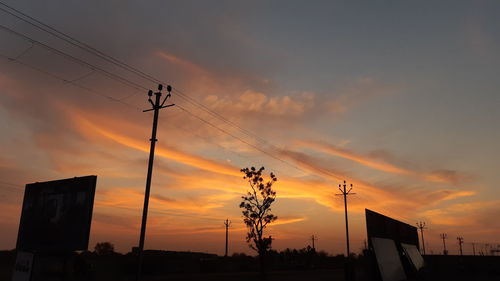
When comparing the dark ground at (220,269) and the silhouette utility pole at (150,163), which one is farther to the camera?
the dark ground at (220,269)

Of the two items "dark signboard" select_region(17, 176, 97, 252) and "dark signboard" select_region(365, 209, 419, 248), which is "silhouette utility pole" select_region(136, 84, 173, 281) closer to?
"dark signboard" select_region(17, 176, 97, 252)

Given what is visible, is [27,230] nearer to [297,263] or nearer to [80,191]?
[80,191]

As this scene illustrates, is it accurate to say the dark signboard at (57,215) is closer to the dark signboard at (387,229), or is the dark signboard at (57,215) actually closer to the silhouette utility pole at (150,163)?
the silhouette utility pole at (150,163)

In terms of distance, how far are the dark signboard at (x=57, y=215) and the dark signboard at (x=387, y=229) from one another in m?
27.0

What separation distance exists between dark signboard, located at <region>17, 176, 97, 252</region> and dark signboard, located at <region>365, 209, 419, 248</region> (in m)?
27.0

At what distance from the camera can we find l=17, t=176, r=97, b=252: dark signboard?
22891mm

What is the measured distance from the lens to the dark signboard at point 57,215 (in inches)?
901

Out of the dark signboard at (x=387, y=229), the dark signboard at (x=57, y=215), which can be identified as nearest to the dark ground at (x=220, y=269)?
the dark signboard at (x=57, y=215)

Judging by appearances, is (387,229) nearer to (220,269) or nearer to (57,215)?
(57,215)

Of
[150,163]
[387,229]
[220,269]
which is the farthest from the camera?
[220,269]

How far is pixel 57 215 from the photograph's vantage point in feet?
80.8

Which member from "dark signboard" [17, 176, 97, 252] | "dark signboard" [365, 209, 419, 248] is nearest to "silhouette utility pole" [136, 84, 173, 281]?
"dark signboard" [17, 176, 97, 252]

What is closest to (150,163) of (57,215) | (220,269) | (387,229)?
(57,215)

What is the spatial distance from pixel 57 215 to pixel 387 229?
36428 millimetres
